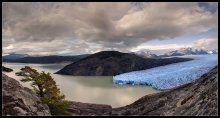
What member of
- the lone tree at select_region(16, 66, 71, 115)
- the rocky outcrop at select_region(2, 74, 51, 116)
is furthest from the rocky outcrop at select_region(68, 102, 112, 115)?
the rocky outcrop at select_region(2, 74, 51, 116)

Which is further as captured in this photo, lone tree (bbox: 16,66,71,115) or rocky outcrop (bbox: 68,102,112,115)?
rocky outcrop (bbox: 68,102,112,115)

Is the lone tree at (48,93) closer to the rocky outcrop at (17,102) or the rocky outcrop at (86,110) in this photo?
the rocky outcrop at (17,102)

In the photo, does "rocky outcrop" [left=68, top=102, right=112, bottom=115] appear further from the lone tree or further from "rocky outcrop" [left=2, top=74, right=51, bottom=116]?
"rocky outcrop" [left=2, top=74, right=51, bottom=116]

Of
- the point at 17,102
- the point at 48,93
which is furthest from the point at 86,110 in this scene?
the point at 17,102

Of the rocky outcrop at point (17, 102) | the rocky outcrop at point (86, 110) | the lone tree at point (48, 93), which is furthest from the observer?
the rocky outcrop at point (86, 110)

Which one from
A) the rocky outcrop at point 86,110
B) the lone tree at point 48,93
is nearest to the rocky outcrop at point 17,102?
the lone tree at point 48,93

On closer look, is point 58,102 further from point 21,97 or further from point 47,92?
point 21,97

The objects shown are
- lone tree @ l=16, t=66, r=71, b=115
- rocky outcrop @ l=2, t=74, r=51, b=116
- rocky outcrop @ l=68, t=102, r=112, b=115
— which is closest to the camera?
rocky outcrop @ l=2, t=74, r=51, b=116

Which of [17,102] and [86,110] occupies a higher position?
[17,102]

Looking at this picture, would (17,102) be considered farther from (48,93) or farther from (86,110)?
(86,110)

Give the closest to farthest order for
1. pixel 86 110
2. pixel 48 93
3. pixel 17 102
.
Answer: pixel 17 102
pixel 48 93
pixel 86 110
